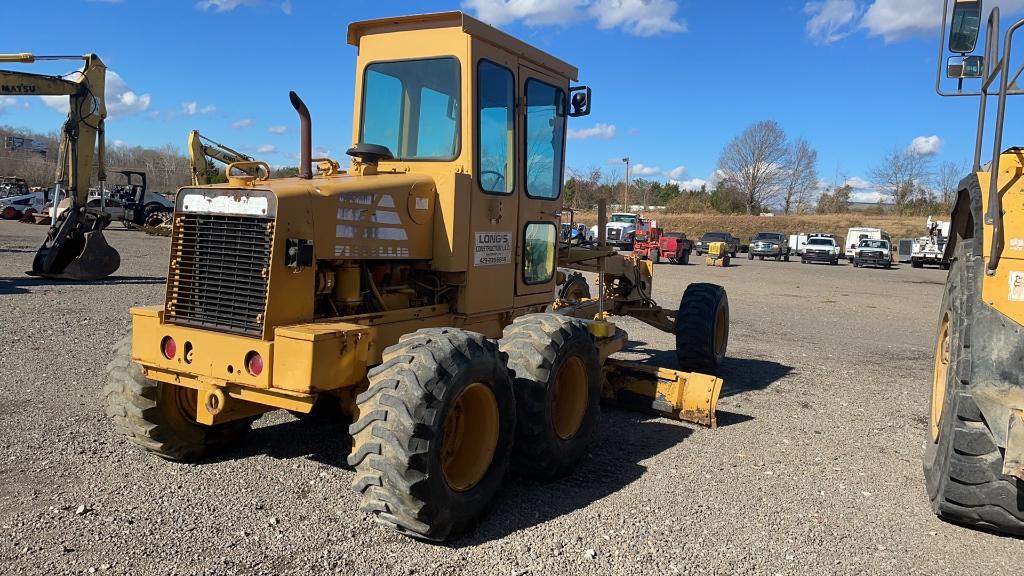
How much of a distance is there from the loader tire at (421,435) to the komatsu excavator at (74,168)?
43.2 ft

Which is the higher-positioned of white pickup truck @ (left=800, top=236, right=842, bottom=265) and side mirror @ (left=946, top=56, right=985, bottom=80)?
side mirror @ (left=946, top=56, right=985, bottom=80)

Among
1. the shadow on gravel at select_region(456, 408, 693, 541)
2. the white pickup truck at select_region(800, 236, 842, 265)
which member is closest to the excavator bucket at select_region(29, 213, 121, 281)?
the shadow on gravel at select_region(456, 408, 693, 541)

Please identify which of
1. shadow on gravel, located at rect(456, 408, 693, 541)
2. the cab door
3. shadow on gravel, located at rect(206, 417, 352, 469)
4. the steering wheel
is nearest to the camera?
shadow on gravel, located at rect(456, 408, 693, 541)

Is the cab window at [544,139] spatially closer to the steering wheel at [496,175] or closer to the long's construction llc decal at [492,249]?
the steering wheel at [496,175]

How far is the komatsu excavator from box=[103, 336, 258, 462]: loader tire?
11417 mm

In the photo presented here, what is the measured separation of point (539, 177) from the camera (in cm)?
623

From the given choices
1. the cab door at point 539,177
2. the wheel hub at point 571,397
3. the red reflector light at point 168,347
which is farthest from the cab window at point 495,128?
the red reflector light at point 168,347

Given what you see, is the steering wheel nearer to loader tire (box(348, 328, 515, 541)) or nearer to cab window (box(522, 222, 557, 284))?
cab window (box(522, 222, 557, 284))

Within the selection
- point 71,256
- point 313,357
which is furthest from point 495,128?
point 71,256

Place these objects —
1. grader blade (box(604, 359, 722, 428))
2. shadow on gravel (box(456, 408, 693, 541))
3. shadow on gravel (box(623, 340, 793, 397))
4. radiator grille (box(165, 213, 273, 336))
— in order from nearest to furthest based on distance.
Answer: radiator grille (box(165, 213, 273, 336)) < shadow on gravel (box(456, 408, 693, 541)) < grader blade (box(604, 359, 722, 428)) < shadow on gravel (box(623, 340, 793, 397))

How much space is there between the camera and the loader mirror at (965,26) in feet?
13.1

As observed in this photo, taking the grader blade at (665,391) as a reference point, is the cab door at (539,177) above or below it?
above

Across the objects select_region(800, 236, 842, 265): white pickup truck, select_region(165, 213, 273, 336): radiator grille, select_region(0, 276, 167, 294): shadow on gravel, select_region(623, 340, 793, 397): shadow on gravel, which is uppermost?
select_region(800, 236, 842, 265): white pickup truck

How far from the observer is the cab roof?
5.25 metres
